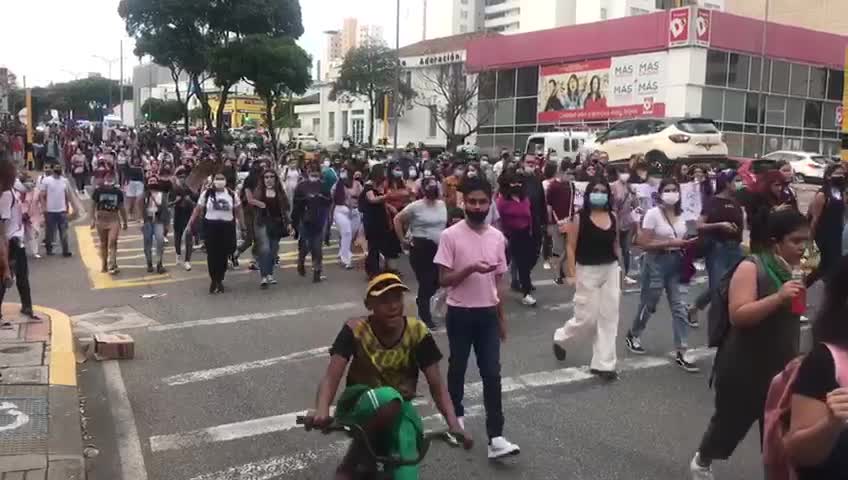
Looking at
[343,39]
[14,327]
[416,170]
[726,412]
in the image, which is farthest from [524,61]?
[343,39]

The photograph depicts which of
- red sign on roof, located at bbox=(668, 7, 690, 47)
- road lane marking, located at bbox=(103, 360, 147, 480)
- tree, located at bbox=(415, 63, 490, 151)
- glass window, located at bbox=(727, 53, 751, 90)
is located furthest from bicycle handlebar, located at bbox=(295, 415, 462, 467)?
tree, located at bbox=(415, 63, 490, 151)

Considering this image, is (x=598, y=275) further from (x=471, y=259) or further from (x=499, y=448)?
(x=499, y=448)

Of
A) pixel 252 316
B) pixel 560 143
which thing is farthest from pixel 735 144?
pixel 252 316

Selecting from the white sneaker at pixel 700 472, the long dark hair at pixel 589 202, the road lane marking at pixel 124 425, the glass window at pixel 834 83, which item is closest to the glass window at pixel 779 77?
the glass window at pixel 834 83

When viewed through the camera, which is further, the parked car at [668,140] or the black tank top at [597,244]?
the parked car at [668,140]

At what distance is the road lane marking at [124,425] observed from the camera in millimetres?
5543

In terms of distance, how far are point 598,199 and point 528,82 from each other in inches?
1604

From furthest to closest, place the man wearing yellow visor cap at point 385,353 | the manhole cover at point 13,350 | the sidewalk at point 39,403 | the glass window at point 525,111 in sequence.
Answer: the glass window at point 525,111 < the manhole cover at point 13,350 < the sidewalk at point 39,403 < the man wearing yellow visor cap at point 385,353

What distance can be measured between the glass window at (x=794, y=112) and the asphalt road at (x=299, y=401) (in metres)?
37.2

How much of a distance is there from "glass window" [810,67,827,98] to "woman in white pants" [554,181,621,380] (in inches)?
1657

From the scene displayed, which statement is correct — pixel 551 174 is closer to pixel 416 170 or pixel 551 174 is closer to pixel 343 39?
pixel 416 170

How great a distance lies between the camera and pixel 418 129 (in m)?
57.8

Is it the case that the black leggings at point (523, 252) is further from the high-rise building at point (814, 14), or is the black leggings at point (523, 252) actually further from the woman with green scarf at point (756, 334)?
the high-rise building at point (814, 14)

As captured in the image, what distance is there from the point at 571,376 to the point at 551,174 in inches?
241
